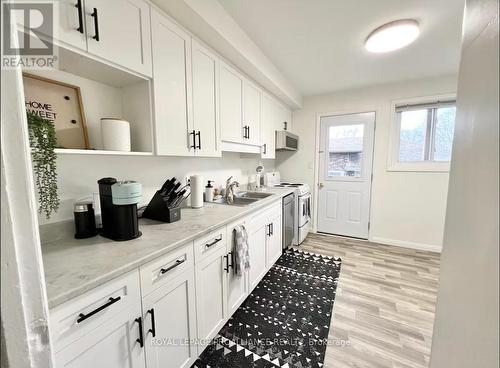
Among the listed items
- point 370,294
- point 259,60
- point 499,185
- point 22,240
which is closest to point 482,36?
point 499,185

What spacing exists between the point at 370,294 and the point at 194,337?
1744 millimetres

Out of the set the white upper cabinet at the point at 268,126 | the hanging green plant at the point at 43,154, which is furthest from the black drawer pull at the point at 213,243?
the white upper cabinet at the point at 268,126

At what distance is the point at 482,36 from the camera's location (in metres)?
0.54

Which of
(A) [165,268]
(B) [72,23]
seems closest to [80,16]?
(B) [72,23]

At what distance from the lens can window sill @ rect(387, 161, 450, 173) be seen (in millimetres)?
2916

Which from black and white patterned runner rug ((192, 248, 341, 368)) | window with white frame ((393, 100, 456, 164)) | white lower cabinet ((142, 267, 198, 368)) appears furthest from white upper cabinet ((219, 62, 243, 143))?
window with white frame ((393, 100, 456, 164))

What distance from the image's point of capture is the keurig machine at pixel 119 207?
1036 millimetres

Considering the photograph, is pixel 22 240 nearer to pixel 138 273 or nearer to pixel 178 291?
pixel 138 273

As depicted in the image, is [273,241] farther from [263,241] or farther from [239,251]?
[239,251]

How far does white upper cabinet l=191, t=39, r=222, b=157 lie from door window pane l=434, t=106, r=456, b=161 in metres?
3.08

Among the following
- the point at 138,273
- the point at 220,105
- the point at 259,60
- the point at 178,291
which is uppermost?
the point at 259,60

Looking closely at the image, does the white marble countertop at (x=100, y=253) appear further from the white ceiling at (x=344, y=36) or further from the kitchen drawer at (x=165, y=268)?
the white ceiling at (x=344, y=36)

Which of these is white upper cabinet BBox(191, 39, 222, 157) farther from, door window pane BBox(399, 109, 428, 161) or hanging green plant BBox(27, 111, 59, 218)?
door window pane BBox(399, 109, 428, 161)

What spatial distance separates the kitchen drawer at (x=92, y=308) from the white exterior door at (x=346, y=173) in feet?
11.1
